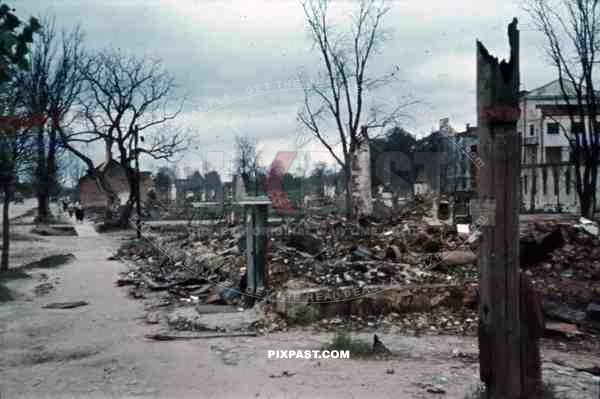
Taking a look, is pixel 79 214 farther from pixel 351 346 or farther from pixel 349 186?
pixel 351 346

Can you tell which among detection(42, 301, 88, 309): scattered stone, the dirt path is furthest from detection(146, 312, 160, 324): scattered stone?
detection(42, 301, 88, 309): scattered stone

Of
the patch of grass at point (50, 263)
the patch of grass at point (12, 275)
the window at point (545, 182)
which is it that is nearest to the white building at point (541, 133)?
the window at point (545, 182)

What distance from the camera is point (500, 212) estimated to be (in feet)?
11.5

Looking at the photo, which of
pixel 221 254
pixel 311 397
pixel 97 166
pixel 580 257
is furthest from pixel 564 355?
pixel 97 166

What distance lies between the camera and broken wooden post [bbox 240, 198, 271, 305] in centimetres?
808

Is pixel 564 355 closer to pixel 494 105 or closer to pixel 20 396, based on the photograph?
pixel 494 105

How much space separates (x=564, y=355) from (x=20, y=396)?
16.7 ft

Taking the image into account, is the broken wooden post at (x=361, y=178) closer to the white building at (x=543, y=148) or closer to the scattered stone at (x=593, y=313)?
the scattered stone at (x=593, y=313)

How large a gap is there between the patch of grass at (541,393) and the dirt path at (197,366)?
15cm

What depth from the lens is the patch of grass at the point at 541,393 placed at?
153 inches

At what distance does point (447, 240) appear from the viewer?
1069cm

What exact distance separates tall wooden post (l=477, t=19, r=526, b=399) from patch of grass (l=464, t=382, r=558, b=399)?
0.33 metres

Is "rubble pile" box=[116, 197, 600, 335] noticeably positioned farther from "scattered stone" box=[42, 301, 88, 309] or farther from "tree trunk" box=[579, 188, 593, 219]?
"tree trunk" box=[579, 188, 593, 219]

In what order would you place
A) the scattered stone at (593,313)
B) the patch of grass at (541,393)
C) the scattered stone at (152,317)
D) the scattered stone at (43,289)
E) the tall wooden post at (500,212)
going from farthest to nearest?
1. the scattered stone at (43,289)
2. the scattered stone at (152,317)
3. the scattered stone at (593,313)
4. the patch of grass at (541,393)
5. the tall wooden post at (500,212)
